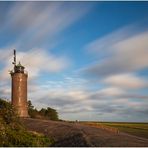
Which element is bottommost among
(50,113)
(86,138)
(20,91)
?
(86,138)

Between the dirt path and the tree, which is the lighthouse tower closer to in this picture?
the tree

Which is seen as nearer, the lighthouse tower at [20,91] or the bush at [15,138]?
the bush at [15,138]

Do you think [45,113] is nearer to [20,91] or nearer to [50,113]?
[50,113]

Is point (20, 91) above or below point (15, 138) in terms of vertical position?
above

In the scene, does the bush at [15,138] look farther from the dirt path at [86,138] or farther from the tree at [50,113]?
the tree at [50,113]

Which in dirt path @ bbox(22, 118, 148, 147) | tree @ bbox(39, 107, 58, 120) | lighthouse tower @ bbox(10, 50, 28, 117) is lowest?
dirt path @ bbox(22, 118, 148, 147)

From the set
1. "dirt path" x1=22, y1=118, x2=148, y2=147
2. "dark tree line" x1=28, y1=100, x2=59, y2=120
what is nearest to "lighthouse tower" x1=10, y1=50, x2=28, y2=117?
"dark tree line" x1=28, y1=100, x2=59, y2=120

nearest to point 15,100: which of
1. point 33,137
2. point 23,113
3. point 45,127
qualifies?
point 23,113

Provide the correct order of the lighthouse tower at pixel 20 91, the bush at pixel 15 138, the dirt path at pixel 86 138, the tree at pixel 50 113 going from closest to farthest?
the dirt path at pixel 86 138, the bush at pixel 15 138, the lighthouse tower at pixel 20 91, the tree at pixel 50 113

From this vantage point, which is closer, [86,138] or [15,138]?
[86,138]

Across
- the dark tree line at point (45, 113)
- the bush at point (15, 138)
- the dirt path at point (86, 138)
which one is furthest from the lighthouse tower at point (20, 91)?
the bush at point (15, 138)

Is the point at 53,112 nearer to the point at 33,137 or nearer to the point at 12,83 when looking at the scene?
the point at 12,83

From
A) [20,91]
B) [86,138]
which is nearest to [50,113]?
[20,91]

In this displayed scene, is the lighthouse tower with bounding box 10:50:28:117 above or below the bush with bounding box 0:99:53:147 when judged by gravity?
above
